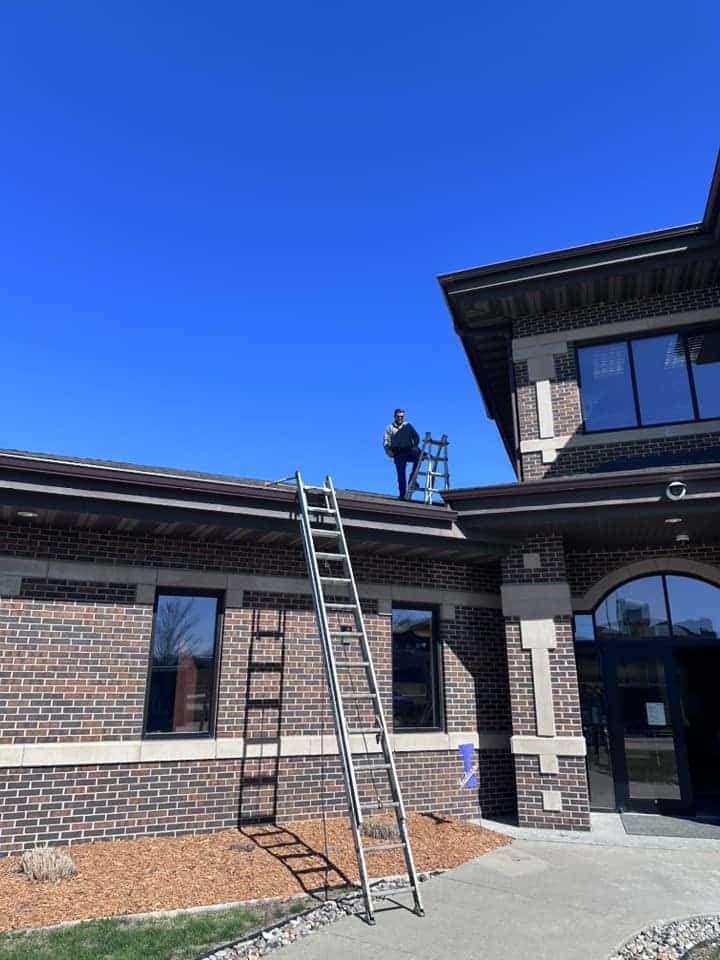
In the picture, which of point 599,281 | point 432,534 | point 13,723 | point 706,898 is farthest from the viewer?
point 599,281

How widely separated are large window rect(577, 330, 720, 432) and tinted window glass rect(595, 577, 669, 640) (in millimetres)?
2642

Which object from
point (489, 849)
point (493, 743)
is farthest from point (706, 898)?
point (493, 743)

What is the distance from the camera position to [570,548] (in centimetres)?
1059

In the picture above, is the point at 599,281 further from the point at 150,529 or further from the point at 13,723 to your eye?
the point at 13,723

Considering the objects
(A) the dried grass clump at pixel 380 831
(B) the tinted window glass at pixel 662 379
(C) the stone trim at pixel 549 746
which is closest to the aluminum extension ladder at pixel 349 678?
(A) the dried grass clump at pixel 380 831

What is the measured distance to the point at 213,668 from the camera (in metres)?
8.79

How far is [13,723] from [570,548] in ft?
26.6

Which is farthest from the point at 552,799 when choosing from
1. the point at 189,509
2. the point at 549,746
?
the point at 189,509

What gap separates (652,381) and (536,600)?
4332mm

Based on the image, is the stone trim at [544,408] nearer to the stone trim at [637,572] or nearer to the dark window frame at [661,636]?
the stone trim at [637,572]

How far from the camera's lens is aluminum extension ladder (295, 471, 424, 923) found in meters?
6.05

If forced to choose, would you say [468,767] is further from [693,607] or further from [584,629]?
[693,607]

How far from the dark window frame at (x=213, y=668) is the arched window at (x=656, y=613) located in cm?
560

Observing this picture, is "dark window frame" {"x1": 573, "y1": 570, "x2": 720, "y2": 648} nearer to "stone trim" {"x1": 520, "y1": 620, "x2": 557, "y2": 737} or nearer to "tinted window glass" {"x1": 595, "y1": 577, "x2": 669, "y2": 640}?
"tinted window glass" {"x1": 595, "y1": 577, "x2": 669, "y2": 640}
